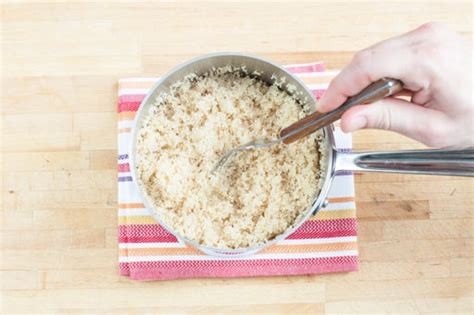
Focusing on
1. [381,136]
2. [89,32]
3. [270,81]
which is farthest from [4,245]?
[381,136]

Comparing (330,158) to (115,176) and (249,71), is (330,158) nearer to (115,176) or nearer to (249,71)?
(249,71)

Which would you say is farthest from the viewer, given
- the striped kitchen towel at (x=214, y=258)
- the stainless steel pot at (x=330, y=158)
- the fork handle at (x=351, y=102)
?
the striped kitchen towel at (x=214, y=258)

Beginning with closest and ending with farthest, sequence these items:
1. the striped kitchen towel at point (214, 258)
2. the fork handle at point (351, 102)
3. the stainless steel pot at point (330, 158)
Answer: the fork handle at point (351, 102) < the stainless steel pot at point (330, 158) < the striped kitchen towel at point (214, 258)

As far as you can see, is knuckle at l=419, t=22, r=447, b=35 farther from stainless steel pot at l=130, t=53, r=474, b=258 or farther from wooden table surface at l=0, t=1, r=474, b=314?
wooden table surface at l=0, t=1, r=474, b=314

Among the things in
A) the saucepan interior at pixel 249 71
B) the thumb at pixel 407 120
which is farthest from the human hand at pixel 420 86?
the saucepan interior at pixel 249 71

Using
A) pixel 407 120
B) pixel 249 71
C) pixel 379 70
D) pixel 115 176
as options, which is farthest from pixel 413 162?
pixel 115 176

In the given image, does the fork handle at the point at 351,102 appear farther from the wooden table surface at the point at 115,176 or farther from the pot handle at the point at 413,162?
the wooden table surface at the point at 115,176
